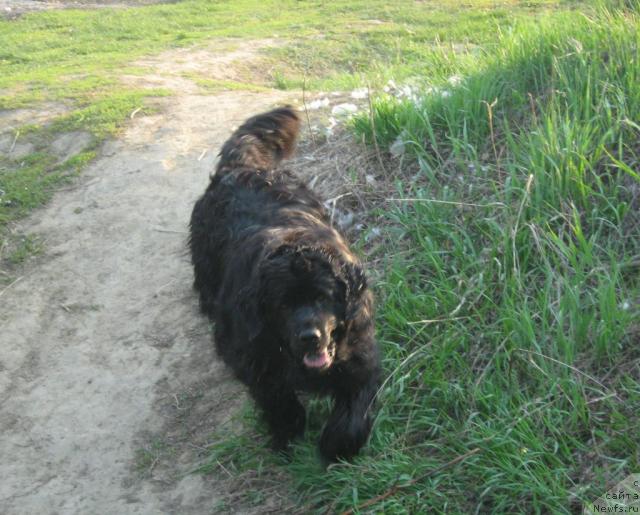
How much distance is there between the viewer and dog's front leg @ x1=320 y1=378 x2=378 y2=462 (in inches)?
150

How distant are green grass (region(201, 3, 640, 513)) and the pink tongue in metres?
0.51

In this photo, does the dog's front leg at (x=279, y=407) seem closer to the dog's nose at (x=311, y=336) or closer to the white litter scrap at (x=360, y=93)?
the dog's nose at (x=311, y=336)

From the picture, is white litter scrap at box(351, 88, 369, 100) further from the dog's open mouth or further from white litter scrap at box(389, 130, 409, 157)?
the dog's open mouth

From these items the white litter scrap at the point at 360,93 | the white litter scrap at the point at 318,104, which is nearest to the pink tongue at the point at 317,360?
the white litter scrap at the point at 360,93

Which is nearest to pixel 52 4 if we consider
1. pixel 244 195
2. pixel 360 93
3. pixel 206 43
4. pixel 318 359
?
pixel 206 43

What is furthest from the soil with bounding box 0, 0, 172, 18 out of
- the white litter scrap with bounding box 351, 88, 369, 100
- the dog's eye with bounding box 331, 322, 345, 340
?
the dog's eye with bounding box 331, 322, 345, 340

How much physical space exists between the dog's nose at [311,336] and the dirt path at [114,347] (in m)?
1.09

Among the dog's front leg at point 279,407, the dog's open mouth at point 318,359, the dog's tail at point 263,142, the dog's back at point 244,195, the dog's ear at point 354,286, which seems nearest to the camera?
the dog's open mouth at point 318,359

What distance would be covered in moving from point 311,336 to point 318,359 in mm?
158

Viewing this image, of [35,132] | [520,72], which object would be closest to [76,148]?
[35,132]

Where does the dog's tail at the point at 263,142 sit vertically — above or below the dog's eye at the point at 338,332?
above

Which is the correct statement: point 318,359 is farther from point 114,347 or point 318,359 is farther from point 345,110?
point 345,110

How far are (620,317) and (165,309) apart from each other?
315cm

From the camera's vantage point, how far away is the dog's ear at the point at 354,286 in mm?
3732
